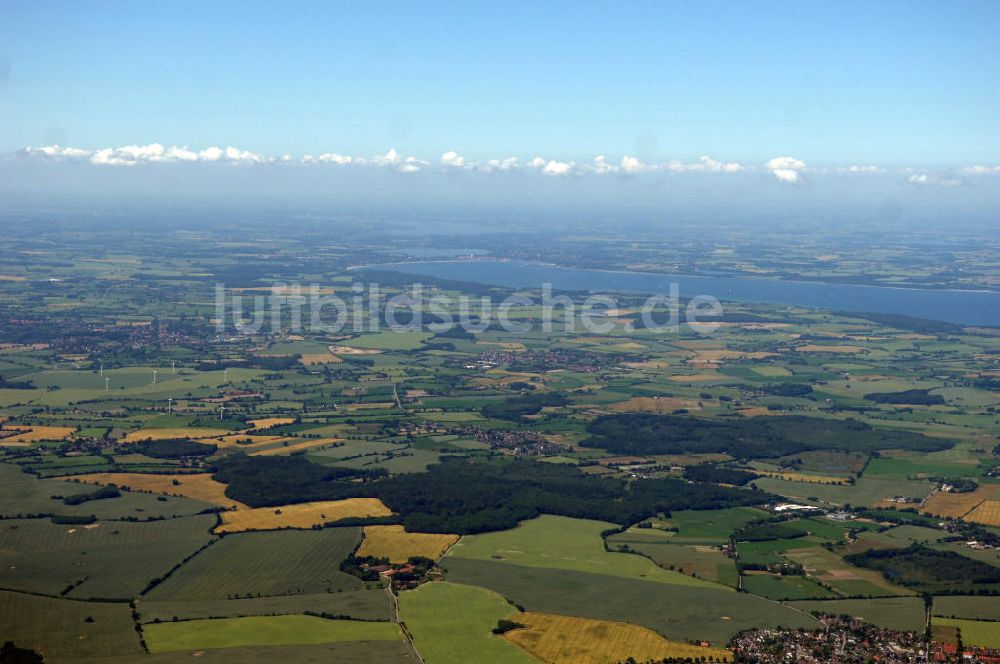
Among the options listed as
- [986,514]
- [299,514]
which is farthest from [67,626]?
[986,514]

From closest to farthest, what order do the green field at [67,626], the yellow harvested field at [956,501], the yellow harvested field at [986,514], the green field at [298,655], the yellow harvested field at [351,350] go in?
the green field at [298,655] → the green field at [67,626] → the yellow harvested field at [986,514] → the yellow harvested field at [956,501] → the yellow harvested field at [351,350]

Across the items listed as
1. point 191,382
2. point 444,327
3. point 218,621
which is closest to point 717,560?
point 218,621

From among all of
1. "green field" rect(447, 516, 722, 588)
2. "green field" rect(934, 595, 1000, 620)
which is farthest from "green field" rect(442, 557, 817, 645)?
"green field" rect(934, 595, 1000, 620)

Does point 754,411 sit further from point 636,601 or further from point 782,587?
point 636,601

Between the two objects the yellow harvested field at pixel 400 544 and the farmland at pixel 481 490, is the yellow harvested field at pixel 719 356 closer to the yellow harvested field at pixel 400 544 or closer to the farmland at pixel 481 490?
the farmland at pixel 481 490

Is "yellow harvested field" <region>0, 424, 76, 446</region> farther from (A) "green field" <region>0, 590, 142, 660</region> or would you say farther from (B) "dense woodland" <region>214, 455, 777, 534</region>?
(A) "green field" <region>0, 590, 142, 660</region>

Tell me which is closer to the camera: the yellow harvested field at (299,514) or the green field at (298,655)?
the green field at (298,655)

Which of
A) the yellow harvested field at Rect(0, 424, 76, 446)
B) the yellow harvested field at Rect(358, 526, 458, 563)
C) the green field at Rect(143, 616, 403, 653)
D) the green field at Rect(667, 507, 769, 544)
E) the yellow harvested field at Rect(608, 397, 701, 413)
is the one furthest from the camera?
the yellow harvested field at Rect(608, 397, 701, 413)

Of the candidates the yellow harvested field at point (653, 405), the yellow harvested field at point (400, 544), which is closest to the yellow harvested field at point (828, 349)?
the yellow harvested field at point (653, 405)
